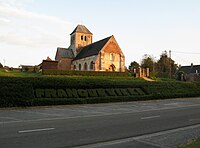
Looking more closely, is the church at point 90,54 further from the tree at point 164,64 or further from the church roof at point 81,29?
the tree at point 164,64

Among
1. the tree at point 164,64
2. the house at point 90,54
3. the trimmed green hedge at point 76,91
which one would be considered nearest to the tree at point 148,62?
the tree at point 164,64

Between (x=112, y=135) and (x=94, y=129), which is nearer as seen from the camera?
(x=112, y=135)

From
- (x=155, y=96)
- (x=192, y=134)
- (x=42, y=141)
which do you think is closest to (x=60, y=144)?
(x=42, y=141)

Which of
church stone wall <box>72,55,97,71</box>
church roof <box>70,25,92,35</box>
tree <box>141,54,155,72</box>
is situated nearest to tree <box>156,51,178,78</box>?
tree <box>141,54,155,72</box>

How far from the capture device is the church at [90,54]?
60844 mm

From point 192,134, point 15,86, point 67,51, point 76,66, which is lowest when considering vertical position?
point 192,134

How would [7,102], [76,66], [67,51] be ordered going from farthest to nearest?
[67,51]
[76,66]
[7,102]

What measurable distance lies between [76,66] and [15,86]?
2126 inches

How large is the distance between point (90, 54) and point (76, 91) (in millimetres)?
41882

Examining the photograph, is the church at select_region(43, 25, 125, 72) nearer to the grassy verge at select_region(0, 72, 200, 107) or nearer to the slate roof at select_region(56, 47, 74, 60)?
the slate roof at select_region(56, 47, 74, 60)

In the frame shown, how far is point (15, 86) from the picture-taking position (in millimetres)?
20047

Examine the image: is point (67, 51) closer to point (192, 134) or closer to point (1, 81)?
point (1, 81)

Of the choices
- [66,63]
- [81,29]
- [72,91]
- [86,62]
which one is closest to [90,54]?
[86,62]

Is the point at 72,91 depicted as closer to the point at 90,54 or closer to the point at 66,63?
the point at 90,54
